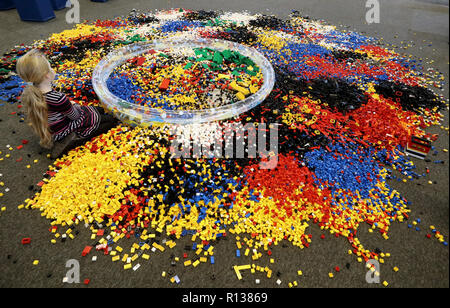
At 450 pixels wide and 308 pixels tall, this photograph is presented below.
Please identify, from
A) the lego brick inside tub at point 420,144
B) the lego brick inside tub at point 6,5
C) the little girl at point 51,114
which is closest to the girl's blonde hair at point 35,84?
the little girl at point 51,114

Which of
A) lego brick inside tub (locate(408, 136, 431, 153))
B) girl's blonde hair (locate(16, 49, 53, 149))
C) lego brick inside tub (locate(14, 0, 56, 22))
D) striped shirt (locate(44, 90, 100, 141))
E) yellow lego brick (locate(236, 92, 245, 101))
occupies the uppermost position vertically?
lego brick inside tub (locate(14, 0, 56, 22))

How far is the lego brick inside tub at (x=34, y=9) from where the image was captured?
5.07 metres

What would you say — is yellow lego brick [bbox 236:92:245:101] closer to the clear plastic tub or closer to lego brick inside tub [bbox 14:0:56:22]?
the clear plastic tub

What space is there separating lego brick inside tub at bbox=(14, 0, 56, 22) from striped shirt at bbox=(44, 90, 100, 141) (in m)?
4.16

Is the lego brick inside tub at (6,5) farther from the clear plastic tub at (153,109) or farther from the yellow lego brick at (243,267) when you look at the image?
the yellow lego brick at (243,267)

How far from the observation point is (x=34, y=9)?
507 centimetres

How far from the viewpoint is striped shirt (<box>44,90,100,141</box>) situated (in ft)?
7.68

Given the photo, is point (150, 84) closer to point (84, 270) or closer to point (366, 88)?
point (84, 270)

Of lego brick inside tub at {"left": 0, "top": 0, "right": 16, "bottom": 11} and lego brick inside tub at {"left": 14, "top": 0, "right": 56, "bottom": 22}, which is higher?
lego brick inside tub at {"left": 0, "top": 0, "right": 16, "bottom": 11}

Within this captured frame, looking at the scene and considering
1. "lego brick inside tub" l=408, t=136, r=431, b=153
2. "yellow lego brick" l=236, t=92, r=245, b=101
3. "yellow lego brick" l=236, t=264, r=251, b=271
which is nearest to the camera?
"yellow lego brick" l=236, t=264, r=251, b=271

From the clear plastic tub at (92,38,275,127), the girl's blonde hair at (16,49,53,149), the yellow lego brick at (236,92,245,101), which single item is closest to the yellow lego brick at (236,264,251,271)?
the clear plastic tub at (92,38,275,127)

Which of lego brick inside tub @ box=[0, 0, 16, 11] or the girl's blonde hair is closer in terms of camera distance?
the girl's blonde hair

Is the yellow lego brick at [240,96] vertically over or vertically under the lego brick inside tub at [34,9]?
under

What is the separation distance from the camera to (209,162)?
254 cm
